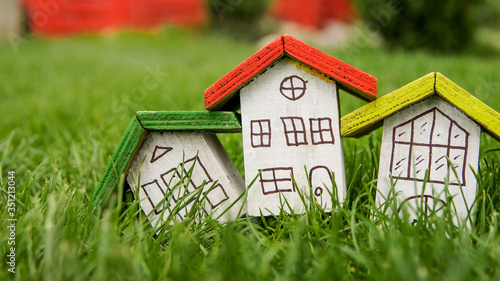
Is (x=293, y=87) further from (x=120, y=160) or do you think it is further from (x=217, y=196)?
(x=120, y=160)

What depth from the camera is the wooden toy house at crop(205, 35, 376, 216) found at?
1359mm

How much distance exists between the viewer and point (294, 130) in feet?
4.56

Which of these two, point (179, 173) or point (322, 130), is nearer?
point (322, 130)

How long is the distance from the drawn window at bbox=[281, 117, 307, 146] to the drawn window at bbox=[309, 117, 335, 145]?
0.10 feet

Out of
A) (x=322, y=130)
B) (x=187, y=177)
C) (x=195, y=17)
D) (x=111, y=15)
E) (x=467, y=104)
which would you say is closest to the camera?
(x=467, y=104)

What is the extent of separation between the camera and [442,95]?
1.26 meters

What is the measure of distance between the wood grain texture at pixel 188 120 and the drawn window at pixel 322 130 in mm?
229

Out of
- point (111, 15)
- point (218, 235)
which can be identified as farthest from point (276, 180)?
point (111, 15)

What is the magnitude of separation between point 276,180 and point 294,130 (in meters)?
0.17

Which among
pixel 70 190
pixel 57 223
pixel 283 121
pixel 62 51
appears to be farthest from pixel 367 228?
pixel 62 51

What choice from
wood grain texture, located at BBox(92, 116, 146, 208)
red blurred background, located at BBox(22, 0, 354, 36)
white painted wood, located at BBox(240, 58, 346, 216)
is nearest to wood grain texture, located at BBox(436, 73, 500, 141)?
white painted wood, located at BBox(240, 58, 346, 216)

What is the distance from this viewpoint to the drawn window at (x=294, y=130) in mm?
1386

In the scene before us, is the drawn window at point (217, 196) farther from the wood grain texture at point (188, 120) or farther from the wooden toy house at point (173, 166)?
the wood grain texture at point (188, 120)

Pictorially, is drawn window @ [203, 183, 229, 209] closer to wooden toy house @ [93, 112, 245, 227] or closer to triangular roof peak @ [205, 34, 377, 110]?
wooden toy house @ [93, 112, 245, 227]
